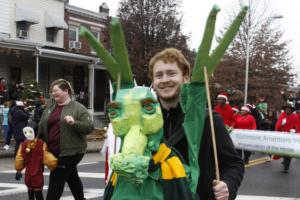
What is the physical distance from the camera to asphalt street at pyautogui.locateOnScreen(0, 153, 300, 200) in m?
8.75

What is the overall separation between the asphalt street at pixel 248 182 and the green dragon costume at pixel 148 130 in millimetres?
5991

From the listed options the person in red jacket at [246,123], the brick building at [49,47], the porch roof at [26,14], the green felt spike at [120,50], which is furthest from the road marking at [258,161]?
the porch roof at [26,14]

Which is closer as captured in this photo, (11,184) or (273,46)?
(11,184)

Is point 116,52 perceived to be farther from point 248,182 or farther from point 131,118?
point 248,182

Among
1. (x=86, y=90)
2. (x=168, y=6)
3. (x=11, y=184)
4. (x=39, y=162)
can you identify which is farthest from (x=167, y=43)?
(x=39, y=162)

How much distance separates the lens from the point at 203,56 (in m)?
2.47

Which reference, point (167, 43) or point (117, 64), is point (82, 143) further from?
point (167, 43)

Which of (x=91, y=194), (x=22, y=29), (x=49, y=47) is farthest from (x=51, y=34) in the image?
(x=91, y=194)

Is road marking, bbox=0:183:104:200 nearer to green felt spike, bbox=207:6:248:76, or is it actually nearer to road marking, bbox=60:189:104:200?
road marking, bbox=60:189:104:200

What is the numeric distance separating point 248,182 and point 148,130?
871 cm

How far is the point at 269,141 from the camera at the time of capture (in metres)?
12.7

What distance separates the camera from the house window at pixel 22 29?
26281mm

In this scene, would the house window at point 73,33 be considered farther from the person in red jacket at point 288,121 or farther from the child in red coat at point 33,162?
the child in red coat at point 33,162

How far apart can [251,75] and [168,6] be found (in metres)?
7.31
